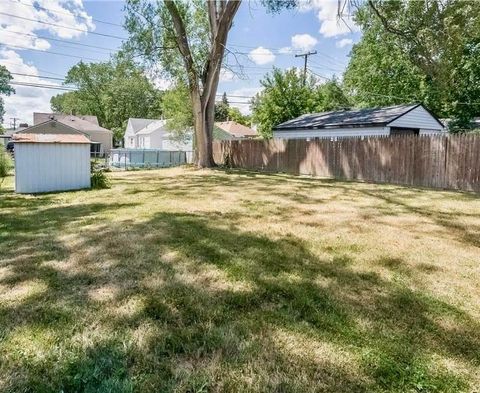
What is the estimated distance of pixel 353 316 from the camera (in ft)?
9.51

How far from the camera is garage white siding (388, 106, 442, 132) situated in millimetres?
16322

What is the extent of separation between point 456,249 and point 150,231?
160 inches

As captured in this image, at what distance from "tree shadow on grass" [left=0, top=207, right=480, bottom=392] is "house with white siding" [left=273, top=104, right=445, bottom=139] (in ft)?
44.1

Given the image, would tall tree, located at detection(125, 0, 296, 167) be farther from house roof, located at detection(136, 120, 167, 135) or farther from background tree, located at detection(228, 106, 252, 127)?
background tree, located at detection(228, 106, 252, 127)

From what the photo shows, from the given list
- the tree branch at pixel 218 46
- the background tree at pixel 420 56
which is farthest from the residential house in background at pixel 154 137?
the background tree at pixel 420 56

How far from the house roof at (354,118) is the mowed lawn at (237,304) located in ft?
36.0

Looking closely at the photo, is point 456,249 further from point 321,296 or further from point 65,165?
point 65,165

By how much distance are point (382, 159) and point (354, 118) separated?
16.7 feet

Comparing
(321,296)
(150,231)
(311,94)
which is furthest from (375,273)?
(311,94)

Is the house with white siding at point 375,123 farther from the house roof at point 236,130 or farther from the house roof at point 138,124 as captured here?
the house roof at point 138,124

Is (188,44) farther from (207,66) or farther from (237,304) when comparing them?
(237,304)

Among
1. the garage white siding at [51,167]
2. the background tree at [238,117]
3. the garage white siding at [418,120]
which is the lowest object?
the garage white siding at [51,167]

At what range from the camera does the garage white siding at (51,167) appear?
30.0 feet

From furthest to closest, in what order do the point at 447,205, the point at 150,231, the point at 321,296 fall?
the point at 447,205 → the point at 150,231 → the point at 321,296
